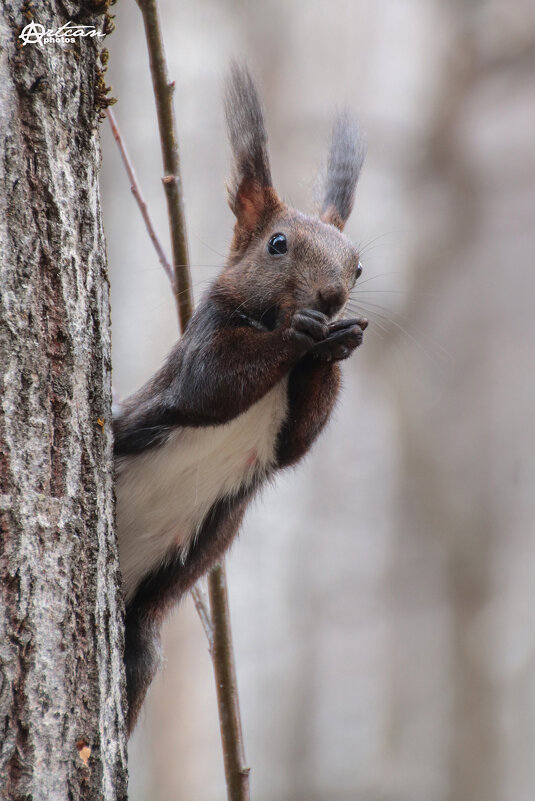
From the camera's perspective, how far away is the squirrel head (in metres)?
2.54

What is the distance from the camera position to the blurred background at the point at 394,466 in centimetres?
620

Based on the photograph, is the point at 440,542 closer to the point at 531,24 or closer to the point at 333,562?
the point at 333,562

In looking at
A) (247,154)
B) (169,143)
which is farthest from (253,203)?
(169,143)

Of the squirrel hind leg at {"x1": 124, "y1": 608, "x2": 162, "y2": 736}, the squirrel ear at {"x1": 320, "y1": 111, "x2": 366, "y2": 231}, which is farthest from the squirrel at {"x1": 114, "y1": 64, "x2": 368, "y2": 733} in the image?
the squirrel ear at {"x1": 320, "y1": 111, "x2": 366, "y2": 231}

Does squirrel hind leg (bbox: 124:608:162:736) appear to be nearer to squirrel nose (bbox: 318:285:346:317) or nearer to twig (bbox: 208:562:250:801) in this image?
twig (bbox: 208:562:250:801)

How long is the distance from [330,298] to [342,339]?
200mm

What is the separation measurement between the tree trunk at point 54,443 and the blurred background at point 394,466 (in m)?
4.24

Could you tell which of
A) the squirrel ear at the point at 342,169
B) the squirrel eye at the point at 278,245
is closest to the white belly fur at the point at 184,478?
the squirrel eye at the point at 278,245

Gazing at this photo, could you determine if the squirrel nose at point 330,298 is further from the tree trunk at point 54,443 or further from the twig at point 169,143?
the tree trunk at point 54,443

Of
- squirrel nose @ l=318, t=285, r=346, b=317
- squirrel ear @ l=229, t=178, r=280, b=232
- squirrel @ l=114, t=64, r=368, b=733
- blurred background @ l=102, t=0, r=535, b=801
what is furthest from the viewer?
blurred background @ l=102, t=0, r=535, b=801

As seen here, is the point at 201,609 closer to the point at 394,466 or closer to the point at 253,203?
the point at 253,203

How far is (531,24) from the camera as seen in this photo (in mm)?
6598

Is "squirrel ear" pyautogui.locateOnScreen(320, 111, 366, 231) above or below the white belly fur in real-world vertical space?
above

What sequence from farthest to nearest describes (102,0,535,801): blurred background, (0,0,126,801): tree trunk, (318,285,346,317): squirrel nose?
1. (102,0,535,801): blurred background
2. (318,285,346,317): squirrel nose
3. (0,0,126,801): tree trunk
